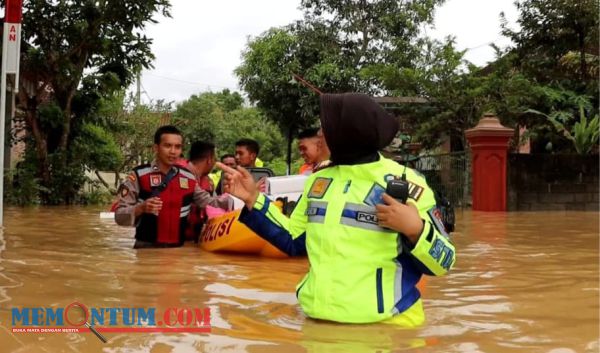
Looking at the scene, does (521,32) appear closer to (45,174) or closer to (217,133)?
(45,174)

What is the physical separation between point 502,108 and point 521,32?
3503 millimetres

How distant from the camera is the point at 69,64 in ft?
45.1

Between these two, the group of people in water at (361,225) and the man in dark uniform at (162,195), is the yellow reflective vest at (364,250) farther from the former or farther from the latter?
the man in dark uniform at (162,195)

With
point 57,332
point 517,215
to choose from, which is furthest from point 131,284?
point 517,215

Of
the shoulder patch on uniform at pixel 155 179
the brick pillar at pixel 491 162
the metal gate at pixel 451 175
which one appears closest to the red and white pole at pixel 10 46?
the shoulder patch on uniform at pixel 155 179

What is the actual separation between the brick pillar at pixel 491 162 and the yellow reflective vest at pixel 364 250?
1148cm

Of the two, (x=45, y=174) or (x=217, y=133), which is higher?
(x=217, y=133)

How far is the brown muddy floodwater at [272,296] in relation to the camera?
9.03ft

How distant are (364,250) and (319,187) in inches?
13.4

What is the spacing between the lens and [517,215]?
12.5 m

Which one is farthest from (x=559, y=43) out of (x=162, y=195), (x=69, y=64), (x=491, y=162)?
(x=162, y=195)

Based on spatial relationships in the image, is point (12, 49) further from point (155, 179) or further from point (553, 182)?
point (553, 182)

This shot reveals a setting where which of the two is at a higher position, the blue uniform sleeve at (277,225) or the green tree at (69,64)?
the green tree at (69,64)

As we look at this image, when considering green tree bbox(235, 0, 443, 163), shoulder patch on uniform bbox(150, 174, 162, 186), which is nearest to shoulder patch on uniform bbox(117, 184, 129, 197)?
shoulder patch on uniform bbox(150, 174, 162, 186)
